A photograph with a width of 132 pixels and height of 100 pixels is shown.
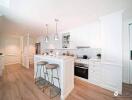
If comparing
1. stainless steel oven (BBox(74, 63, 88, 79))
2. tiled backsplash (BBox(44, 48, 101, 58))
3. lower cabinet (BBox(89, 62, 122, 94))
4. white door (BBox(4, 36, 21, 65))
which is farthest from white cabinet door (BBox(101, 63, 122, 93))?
white door (BBox(4, 36, 21, 65))

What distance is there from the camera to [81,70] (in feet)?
12.3

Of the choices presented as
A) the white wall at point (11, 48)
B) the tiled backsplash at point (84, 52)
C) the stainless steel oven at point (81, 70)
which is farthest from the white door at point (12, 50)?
the stainless steel oven at point (81, 70)

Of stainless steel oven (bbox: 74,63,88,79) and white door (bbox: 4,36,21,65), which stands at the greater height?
white door (bbox: 4,36,21,65)

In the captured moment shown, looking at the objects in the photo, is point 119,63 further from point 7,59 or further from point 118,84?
point 7,59

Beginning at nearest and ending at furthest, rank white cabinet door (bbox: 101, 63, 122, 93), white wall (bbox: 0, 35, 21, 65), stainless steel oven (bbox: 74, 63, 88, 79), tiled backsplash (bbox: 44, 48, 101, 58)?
white cabinet door (bbox: 101, 63, 122, 93), stainless steel oven (bbox: 74, 63, 88, 79), tiled backsplash (bbox: 44, 48, 101, 58), white wall (bbox: 0, 35, 21, 65)

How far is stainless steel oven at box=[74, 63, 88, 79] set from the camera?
3615 mm

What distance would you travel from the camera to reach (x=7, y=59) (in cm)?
713

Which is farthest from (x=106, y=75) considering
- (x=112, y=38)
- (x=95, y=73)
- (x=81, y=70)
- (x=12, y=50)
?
(x=12, y=50)

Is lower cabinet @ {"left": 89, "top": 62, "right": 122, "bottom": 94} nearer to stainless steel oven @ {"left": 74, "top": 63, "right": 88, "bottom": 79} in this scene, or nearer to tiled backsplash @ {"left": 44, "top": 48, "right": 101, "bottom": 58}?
stainless steel oven @ {"left": 74, "top": 63, "right": 88, "bottom": 79}

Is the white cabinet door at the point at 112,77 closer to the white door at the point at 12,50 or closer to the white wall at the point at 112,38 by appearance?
the white wall at the point at 112,38

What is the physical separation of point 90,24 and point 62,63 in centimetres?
243

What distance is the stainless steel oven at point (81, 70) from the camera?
11.9ft

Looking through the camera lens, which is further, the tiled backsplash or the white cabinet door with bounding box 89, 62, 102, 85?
the tiled backsplash

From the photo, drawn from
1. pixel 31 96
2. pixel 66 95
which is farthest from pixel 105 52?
pixel 31 96
